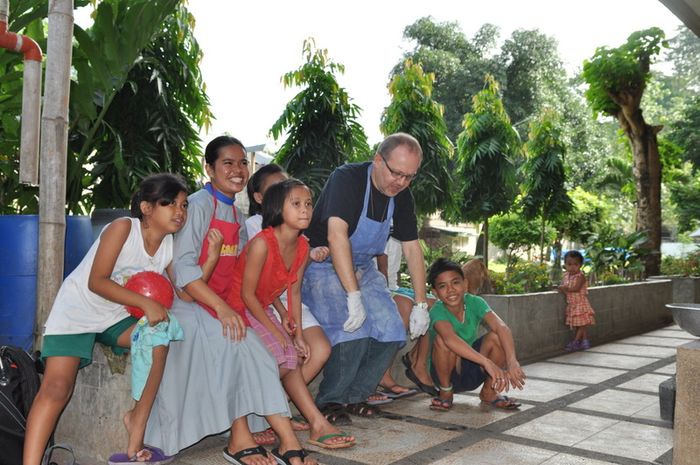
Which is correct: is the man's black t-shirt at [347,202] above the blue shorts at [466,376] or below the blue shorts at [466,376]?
above

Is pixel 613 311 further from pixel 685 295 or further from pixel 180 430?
pixel 180 430

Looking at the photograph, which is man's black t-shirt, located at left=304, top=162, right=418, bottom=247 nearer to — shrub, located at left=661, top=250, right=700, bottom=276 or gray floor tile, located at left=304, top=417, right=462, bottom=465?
gray floor tile, located at left=304, top=417, right=462, bottom=465

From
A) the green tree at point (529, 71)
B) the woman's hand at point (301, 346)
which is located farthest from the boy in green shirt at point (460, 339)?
the green tree at point (529, 71)

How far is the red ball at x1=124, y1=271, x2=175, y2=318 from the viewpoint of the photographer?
9.91 ft

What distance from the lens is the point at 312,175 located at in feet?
25.8

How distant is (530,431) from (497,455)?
1.83ft

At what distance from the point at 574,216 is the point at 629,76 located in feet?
22.7

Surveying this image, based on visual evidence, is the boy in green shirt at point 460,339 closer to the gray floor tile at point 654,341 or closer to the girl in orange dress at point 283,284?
the girl in orange dress at point 283,284

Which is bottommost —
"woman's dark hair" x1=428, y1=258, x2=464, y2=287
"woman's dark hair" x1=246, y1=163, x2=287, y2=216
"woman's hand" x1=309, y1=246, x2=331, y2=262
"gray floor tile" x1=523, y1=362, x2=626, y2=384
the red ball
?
"gray floor tile" x1=523, y1=362, x2=626, y2=384

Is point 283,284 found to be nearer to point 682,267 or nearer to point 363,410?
point 363,410

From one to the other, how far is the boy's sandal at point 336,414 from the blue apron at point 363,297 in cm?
38

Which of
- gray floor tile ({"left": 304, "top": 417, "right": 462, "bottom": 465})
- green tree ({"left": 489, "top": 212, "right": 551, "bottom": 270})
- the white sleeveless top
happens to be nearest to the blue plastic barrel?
the white sleeveless top

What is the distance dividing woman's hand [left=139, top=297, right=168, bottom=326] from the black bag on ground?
613 mm

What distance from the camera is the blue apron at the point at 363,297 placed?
390 cm
